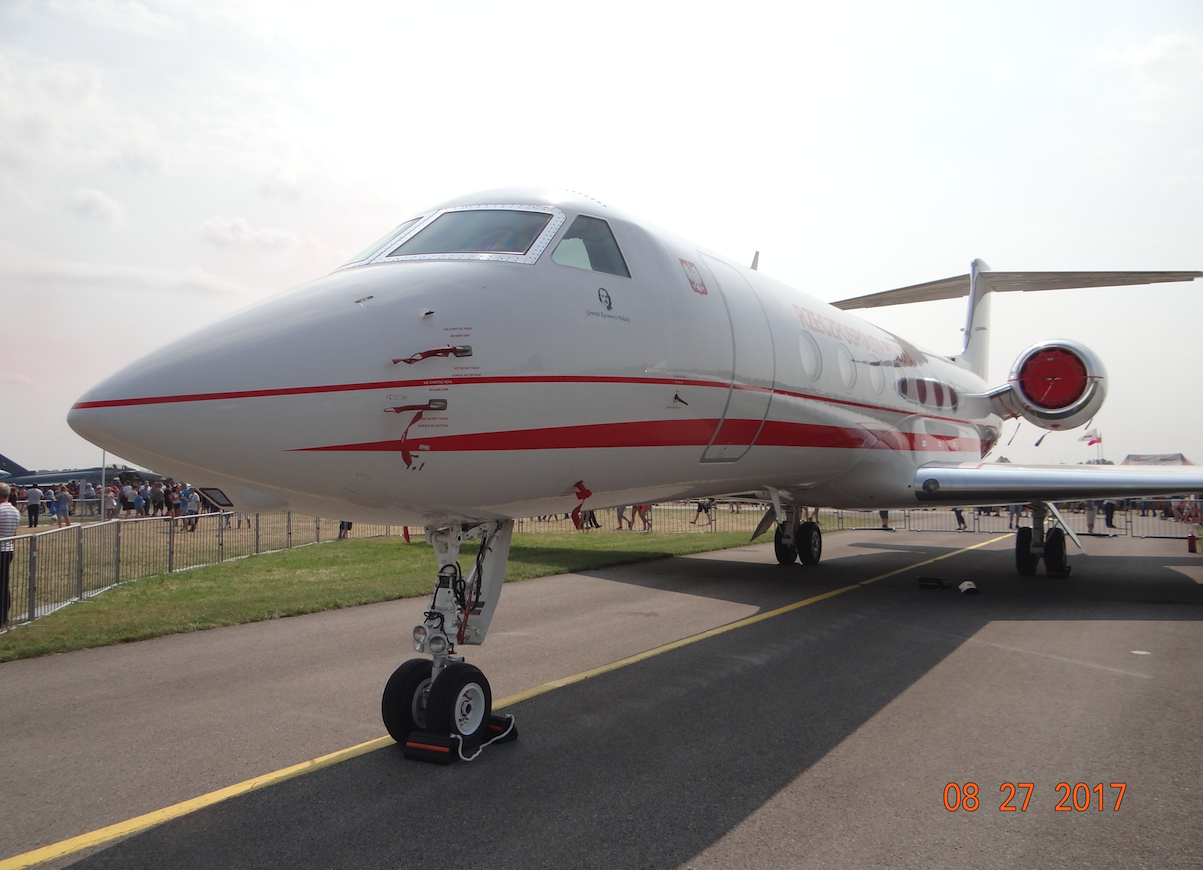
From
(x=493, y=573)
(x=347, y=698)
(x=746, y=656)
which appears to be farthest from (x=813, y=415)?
(x=347, y=698)

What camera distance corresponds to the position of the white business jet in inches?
133

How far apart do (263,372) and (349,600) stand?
6.97 metres

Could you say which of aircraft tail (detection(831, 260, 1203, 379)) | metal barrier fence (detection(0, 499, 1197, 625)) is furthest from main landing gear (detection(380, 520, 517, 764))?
aircraft tail (detection(831, 260, 1203, 379))

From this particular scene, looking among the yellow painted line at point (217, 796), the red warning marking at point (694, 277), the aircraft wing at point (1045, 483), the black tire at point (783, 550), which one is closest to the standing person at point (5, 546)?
Result: the yellow painted line at point (217, 796)

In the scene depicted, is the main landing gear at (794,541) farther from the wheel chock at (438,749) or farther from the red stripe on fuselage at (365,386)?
the wheel chock at (438,749)

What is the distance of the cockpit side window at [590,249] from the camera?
4.74 meters

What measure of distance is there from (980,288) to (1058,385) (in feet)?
17.2

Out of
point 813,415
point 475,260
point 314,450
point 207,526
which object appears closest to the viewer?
point 314,450

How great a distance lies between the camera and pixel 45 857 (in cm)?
327

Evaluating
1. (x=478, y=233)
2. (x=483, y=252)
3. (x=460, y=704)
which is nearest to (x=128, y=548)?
(x=460, y=704)

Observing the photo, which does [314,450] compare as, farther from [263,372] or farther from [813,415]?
[813,415]

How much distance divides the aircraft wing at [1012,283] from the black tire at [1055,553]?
5567mm

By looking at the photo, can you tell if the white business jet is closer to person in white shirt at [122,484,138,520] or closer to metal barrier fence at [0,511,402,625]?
metal barrier fence at [0,511,402,625]

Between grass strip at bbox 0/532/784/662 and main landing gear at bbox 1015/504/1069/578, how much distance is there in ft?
20.2
